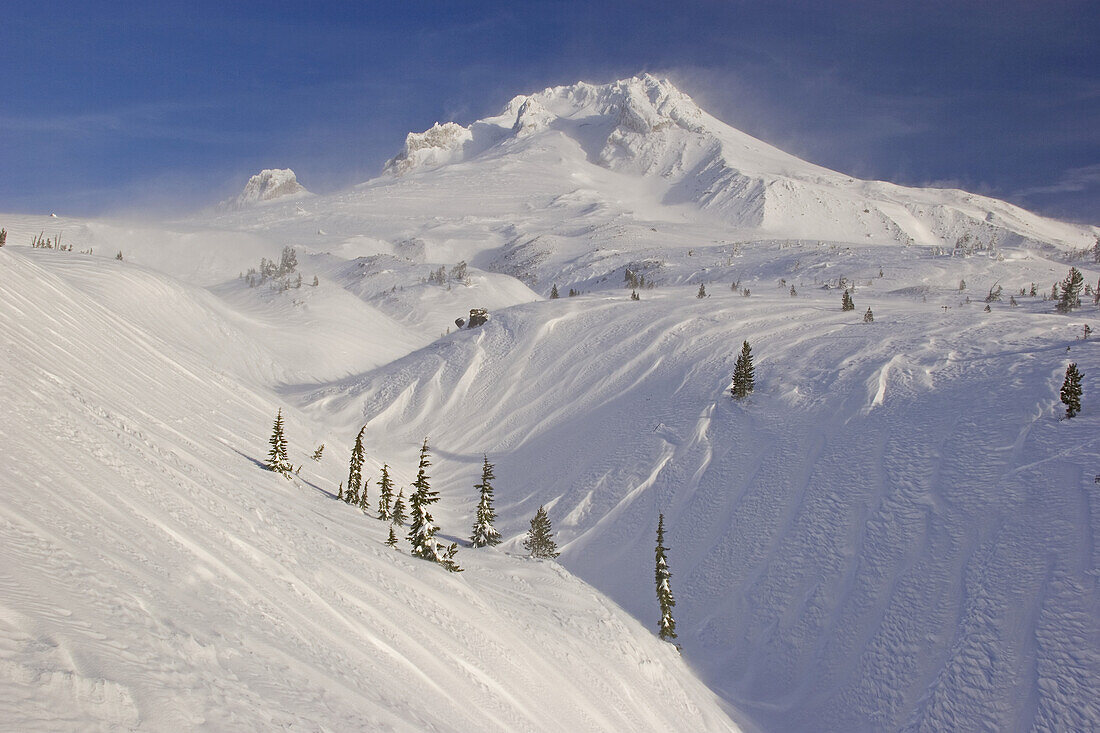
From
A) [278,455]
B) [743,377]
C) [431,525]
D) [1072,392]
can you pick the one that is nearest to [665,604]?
[431,525]

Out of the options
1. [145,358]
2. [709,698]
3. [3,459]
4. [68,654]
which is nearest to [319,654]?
[68,654]

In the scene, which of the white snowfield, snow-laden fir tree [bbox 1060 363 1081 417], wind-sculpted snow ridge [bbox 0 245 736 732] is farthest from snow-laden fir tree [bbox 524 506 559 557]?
snow-laden fir tree [bbox 1060 363 1081 417]

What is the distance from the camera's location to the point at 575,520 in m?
32.2

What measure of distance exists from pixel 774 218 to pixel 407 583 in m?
189

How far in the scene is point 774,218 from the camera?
180375 millimetres

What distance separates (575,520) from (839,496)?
13.5 m

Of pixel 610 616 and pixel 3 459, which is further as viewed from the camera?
pixel 610 616

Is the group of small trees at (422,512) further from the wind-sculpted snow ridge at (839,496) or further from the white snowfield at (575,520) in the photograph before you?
the wind-sculpted snow ridge at (839,496)

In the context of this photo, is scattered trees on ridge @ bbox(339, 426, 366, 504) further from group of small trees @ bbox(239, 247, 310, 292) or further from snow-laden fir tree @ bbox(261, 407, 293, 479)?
group of small trees @ bbox(239, 247, 310, 292)

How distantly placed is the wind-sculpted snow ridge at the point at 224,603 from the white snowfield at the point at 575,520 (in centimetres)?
6

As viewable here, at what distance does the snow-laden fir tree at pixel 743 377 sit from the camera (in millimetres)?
36250

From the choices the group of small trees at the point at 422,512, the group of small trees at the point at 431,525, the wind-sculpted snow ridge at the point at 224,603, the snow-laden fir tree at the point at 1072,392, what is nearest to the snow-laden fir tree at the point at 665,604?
the group of small trees at the point at 431,525

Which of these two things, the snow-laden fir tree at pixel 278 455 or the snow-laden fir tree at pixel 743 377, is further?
the snow-laden fir tree at pixel 743 377

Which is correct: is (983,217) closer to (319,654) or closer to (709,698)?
(709,698)
